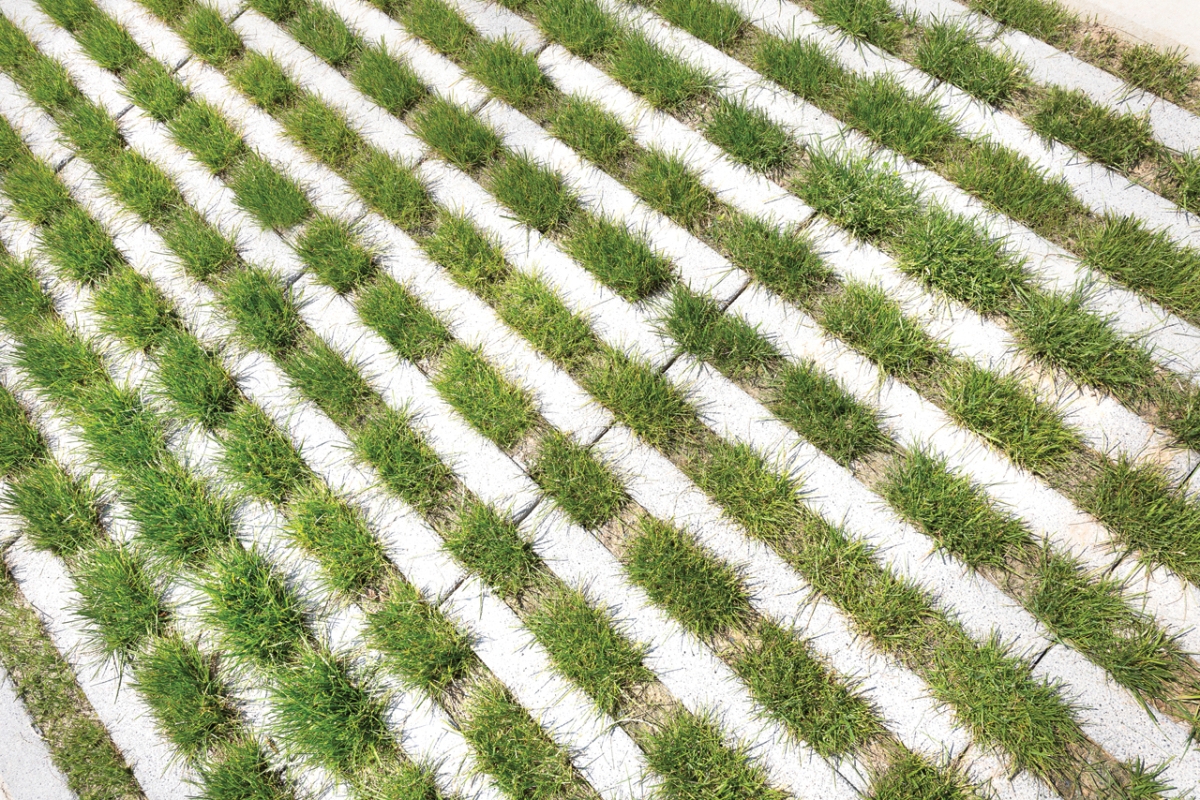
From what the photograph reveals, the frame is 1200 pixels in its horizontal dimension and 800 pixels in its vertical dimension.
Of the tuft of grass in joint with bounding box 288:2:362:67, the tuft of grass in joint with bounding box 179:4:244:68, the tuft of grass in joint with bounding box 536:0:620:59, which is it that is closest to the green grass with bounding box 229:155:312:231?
the tuft of grass in joint with bounding box 288:2:362:67

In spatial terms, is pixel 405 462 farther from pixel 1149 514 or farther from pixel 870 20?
pixel 870 20

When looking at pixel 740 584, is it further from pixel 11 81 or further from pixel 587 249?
pixel 11 81

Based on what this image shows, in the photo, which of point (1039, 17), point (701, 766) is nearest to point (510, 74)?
point (1039, 17)

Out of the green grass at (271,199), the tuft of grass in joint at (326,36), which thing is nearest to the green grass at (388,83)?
the tuft of grass in joint at (326,36)

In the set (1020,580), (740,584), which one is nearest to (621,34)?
(740,584)

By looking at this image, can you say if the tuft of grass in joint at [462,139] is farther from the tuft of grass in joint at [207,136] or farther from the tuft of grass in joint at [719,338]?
the tuft of grass in joint at [719,338]

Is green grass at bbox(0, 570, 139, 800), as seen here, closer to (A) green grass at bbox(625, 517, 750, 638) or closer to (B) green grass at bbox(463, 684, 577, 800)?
(B) green grass at bbox(463, 684, 577, 800)

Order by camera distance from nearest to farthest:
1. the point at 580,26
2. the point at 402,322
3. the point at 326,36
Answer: the point at 402,322, the point at 580,26, the point at 326,36
